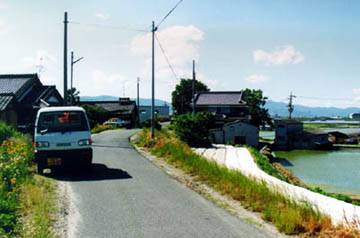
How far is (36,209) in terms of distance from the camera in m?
6.55

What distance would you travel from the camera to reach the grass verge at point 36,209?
212 inches

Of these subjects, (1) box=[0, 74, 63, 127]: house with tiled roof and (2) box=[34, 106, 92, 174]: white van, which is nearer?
(2) box=[34, 106, 92, 174]: white van

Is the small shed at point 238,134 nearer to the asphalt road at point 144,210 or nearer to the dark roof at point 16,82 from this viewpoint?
the dark roof at point 16,82

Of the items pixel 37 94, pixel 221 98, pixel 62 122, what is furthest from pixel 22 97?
pixel 221 98

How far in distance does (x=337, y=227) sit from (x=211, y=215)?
2.26m

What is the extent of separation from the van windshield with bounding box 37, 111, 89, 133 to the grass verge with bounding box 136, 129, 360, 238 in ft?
13.0

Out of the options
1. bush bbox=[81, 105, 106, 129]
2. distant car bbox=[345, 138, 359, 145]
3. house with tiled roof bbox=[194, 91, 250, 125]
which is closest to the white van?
bush bbox=[81, 105, 106, 129]

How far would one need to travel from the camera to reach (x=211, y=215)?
262 inches

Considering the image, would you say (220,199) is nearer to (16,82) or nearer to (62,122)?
(62,122)

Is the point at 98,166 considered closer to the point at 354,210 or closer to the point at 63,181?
the point at 63,181

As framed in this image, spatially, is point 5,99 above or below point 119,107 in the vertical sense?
above

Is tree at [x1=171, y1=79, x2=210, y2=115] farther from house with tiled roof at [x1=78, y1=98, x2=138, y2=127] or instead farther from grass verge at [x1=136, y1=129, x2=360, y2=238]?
grass verge at [x1=136, y1=129, x2=360, y2=238]

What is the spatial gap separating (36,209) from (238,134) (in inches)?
1419

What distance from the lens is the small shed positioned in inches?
1618
